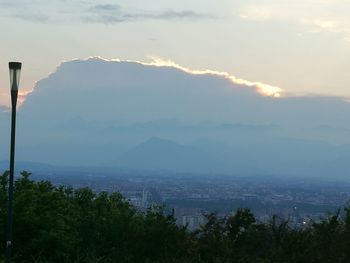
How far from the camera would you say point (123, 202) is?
92.4ft

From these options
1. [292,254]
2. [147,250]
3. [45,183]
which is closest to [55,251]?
[147,250]

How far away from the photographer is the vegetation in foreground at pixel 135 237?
18297mm

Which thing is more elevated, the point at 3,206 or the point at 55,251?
the point at 3,206

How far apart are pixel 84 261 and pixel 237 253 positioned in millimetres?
4731

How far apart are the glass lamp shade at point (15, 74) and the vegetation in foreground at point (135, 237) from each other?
481 cm

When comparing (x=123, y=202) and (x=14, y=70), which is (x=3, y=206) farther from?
(x=123, y=202)

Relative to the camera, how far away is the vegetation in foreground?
60.0 feet

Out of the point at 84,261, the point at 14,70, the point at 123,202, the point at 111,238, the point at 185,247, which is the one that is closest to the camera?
the point at 14,70

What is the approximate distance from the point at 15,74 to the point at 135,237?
7573 millimetres

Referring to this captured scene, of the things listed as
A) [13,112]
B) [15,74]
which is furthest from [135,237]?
[15,74]

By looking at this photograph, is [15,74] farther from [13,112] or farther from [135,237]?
[135,237]

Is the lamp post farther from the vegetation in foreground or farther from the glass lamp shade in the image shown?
the vegetation in foreground

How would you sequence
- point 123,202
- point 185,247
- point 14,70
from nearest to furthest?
point 14,70
point 185,247
point 123,202

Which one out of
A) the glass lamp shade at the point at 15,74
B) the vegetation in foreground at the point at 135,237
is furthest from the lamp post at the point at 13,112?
the vegetation in foreground at the point at 135,237
